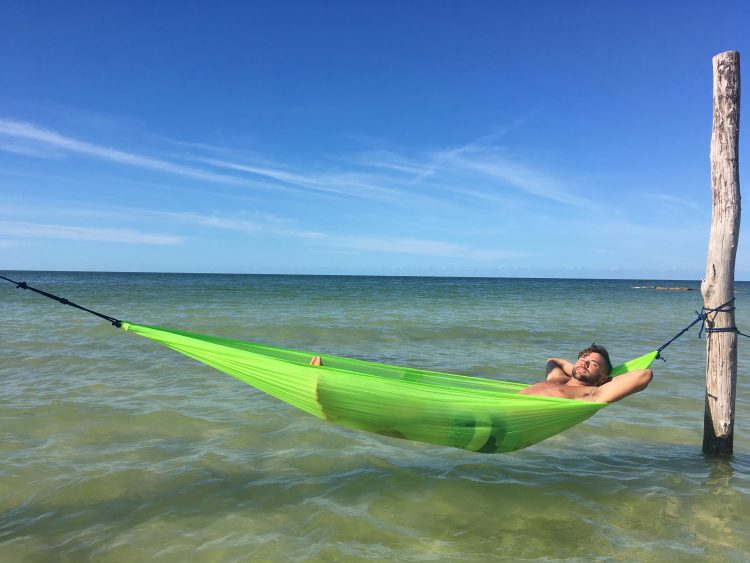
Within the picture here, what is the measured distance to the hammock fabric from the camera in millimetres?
2873

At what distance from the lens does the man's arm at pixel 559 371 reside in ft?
12.3

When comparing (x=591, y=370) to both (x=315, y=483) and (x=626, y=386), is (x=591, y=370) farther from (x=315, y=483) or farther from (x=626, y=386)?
(x=315, y=483)

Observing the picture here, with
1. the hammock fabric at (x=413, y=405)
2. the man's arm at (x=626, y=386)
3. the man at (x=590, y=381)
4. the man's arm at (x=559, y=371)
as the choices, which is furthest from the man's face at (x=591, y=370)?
the hammock fabric at (x=413, y=405)

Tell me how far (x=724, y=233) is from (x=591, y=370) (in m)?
1.24

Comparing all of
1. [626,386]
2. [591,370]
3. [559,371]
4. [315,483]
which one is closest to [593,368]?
[591,370]

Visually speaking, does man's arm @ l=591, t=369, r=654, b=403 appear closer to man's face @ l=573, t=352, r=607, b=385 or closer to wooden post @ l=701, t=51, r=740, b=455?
man's face @ l=573, t=352, r=607, b=385

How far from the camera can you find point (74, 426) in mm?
4094

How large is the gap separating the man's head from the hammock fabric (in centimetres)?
58

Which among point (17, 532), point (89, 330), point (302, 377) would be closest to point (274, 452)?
point (302, 377)

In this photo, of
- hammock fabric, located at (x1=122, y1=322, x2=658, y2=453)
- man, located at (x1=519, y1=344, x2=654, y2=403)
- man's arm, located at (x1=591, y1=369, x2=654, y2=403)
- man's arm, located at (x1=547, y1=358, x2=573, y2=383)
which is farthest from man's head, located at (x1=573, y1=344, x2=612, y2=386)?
hammock fabric, located at (x1=122, y1=322, x2=658, y2=453)

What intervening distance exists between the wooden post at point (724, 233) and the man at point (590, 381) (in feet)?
2.19

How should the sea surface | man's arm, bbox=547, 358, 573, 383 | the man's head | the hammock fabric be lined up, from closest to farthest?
the sea surface < the hammock fabric < the man's head < man's arm, bbox=547, 358, 573, 383

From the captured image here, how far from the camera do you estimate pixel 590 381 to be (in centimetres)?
352

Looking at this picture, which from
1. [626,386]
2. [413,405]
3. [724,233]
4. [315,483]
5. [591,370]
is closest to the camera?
[413,405]
